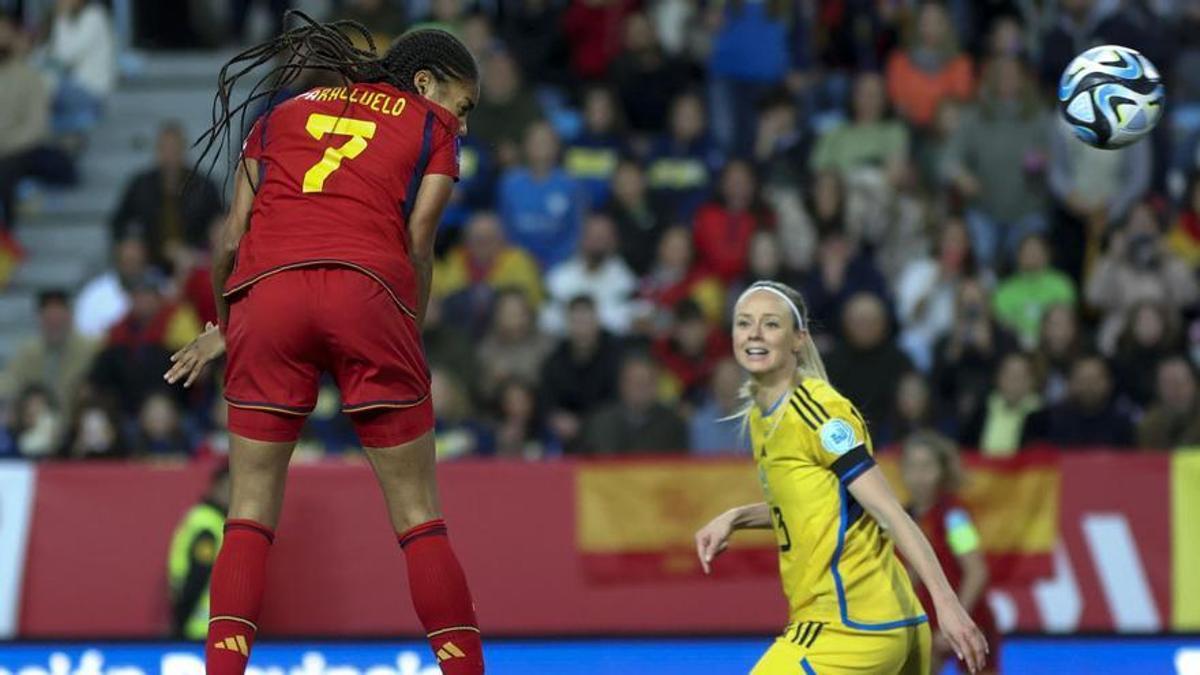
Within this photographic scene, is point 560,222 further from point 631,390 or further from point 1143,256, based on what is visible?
point 1143,256

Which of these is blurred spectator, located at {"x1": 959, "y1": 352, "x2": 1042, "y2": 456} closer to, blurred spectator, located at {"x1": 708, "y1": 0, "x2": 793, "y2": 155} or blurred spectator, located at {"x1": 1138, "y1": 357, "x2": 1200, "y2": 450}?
blurred spectator, located at {"x1": 1138, "y1": 357, "x2": 1200, "y2": 450}

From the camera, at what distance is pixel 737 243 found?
1481 centimetres

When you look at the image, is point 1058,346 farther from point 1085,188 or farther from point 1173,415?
point 1085,188

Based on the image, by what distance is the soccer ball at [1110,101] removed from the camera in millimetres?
7676

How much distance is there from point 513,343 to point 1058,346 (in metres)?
3.29

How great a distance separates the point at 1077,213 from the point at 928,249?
1143 mm

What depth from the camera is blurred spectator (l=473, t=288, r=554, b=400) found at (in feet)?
46.0

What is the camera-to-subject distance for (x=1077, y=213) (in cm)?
1525

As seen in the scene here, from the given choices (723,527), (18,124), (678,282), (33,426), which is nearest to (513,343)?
(678,282)

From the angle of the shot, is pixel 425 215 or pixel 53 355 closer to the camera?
pixel 425 215

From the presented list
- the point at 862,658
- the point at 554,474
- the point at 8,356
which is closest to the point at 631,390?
the point at 554,474

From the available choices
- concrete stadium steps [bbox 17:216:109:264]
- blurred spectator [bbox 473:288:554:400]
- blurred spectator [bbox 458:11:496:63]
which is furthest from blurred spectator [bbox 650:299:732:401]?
concrete stadium steps [bbox 17:216:109:264]

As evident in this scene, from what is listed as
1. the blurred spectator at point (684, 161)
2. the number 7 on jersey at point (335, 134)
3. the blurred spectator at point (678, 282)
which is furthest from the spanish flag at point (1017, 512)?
the number 7 on jersey at point (335, 134)

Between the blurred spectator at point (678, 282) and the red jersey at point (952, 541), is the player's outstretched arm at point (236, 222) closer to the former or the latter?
the red jersey at point (952, 541)
